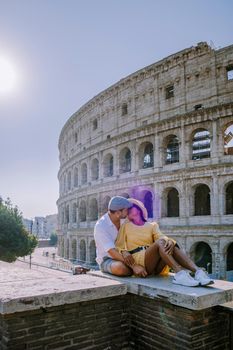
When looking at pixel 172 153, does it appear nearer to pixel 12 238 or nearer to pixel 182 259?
pixel 12 238

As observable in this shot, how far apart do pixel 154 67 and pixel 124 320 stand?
21.3m

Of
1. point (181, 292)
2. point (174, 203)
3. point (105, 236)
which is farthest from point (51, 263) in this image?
point (181, 292)

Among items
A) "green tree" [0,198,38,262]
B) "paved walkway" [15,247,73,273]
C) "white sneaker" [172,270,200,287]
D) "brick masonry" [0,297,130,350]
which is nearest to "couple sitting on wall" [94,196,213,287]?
"white sneaker" [172,270,200,287]

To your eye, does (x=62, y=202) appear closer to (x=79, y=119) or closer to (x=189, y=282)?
(x=79, y=119)

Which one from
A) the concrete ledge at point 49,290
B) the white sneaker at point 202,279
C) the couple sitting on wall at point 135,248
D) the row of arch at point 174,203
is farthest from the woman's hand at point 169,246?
the row of arch at point 174,203

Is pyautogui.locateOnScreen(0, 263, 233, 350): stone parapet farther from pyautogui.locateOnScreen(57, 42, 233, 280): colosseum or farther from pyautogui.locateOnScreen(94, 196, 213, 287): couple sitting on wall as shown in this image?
pyautogui.locateOnScreen(57, 42, 233, 280): colosseum

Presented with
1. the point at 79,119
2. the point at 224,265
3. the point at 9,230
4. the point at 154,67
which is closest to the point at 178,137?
the point at 154,67

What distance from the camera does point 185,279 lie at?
2.83 meters

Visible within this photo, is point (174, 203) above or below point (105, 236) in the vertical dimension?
above

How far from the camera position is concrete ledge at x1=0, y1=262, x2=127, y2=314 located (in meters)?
2.41

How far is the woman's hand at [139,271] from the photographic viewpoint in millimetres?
3199

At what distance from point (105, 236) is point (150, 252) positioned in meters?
0.59

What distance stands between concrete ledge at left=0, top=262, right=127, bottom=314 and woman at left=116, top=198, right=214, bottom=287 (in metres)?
0.35

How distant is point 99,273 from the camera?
3520 millimetres
